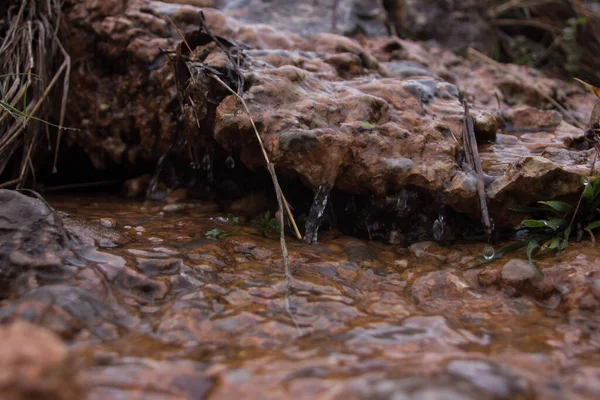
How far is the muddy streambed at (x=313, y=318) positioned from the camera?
132cm

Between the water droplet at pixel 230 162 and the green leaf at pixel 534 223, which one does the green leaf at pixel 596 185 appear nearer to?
the green leaf at pixel 534 223

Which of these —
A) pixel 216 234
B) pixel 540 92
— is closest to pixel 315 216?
pixel 216 234

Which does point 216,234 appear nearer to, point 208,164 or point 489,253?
point 208,164

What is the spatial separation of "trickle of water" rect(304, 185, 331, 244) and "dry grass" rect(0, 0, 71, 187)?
157 cm

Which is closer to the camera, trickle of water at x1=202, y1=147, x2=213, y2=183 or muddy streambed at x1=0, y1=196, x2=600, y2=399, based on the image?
muddy streambed at x1=0, y1=196, x2=600, y2=399

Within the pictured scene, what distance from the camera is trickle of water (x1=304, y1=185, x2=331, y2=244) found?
260 centimetres

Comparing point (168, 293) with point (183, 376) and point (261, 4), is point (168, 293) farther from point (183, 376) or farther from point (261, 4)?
point (261, 4)

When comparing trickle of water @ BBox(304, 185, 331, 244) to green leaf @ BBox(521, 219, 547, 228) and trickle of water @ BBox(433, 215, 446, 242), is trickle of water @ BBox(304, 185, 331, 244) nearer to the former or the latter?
trickle of water @ BBox(433, 215, 446, 242)

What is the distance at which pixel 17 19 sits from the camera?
3133mm

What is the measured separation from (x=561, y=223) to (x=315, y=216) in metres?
1.25

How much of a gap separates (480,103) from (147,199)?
2803 mm

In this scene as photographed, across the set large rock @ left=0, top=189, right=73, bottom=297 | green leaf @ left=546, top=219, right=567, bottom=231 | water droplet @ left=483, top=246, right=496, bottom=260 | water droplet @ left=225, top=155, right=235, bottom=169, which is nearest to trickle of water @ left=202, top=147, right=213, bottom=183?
water droplet @ left=225, top=155, right=235, bottom=169

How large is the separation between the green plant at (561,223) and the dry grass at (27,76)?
2.65m

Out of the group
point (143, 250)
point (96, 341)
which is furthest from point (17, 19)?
point (96, 341)
